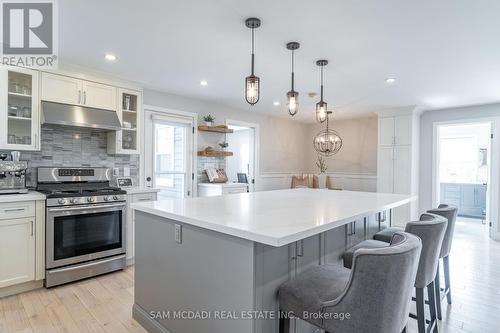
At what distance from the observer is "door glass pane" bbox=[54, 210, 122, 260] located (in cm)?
295

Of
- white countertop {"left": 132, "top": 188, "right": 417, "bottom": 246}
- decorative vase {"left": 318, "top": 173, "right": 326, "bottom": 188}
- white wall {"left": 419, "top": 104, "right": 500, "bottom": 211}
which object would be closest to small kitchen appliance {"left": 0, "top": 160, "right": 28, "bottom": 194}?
white countertop {"left": 132, "top": 188, "right": 417, "bottom": 246}

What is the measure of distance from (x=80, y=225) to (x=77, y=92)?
1.57 meters

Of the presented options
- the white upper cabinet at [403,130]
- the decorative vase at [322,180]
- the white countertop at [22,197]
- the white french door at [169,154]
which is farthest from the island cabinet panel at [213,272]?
the decorative vase at [322,180]

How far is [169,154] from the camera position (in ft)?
15.3

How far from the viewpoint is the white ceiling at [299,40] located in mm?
2082

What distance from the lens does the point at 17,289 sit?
278cm

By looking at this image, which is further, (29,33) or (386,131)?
(386,131)

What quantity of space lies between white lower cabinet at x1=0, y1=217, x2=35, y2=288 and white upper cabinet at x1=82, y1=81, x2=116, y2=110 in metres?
1.48

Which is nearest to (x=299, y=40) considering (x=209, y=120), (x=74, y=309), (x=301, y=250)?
(x=301, y=250)

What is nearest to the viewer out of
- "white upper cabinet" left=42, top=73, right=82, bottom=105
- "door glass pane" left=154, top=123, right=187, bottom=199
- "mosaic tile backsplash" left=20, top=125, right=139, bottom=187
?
"white upper cabinet" left=42, top=73, right=82, bottom=105

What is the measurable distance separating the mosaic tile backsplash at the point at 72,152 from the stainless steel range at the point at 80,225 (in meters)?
0.12

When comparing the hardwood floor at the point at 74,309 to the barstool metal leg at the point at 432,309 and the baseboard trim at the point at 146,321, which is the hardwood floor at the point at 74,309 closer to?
the baseboard trim at the point at 146,321

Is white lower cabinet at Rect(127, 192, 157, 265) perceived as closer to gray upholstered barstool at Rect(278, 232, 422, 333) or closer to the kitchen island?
the kitchen island

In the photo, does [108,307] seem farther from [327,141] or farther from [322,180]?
[322,180]
